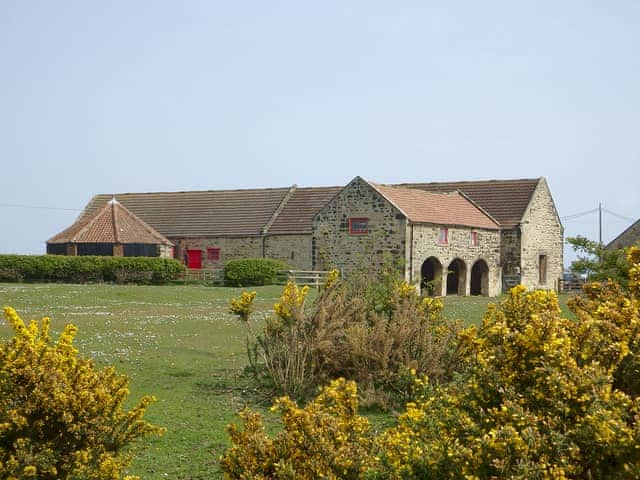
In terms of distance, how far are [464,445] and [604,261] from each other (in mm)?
8627

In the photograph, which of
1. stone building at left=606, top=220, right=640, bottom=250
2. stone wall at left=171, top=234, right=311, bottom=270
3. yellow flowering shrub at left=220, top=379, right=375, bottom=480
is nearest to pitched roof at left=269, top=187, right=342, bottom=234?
stone wall at left=171, top=234, right=311, bottom=270

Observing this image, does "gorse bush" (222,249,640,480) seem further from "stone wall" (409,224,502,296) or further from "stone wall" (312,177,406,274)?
"stone wall" (312,177,406,274)

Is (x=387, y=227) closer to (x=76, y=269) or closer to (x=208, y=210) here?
(x=76, y=269)

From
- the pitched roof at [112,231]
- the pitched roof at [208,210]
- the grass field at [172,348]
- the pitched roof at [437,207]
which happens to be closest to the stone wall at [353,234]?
the pitched roof at [437,207]

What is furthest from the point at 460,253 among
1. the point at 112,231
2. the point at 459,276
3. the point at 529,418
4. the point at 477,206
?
the point at 529,418

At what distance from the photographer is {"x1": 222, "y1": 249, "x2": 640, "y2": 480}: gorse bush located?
436 cm

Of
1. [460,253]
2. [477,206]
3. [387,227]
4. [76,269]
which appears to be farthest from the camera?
[477,206]

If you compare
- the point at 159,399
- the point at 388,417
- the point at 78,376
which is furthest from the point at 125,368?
the point at 78,376

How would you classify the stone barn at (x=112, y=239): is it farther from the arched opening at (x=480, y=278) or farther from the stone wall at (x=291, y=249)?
the arched opening at (x=480, y=278)

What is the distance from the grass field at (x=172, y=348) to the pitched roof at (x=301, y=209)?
9.60 metres

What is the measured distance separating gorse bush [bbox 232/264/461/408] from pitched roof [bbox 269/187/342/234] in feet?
98.9

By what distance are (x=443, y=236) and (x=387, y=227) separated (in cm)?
336

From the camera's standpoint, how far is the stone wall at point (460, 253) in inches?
1414

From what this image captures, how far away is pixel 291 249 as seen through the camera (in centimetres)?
4266
